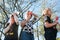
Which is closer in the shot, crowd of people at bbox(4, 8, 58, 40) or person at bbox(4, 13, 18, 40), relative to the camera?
crowd of people at bbox(4, 8, 58, 40)

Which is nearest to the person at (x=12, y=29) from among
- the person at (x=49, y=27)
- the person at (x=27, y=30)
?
the person at (x=27, y=30)

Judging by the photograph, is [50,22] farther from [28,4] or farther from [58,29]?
[28,4]

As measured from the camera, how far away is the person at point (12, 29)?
5.84 metres

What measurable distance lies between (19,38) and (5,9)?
16.5 meters

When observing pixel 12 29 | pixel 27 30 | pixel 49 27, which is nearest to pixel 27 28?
pixel 27 30

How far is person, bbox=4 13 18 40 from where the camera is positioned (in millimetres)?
5839

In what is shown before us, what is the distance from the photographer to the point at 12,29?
5844mm

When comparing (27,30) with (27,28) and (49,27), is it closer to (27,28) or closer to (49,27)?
(27,28)

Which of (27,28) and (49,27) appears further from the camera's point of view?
(27,28)

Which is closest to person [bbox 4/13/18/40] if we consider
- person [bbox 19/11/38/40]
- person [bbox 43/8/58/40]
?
person [bbox 19/11/38/40]

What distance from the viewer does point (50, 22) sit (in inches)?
226

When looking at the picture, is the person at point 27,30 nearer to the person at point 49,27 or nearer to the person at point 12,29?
the person at point 12,29

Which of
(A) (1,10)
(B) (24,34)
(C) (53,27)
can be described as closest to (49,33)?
(C) (53,27)

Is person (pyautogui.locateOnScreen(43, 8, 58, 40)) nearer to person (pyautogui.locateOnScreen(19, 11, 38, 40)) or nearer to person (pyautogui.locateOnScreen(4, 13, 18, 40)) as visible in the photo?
person (pyautogui.locateOnScreen(19, 11, 38, 40))
